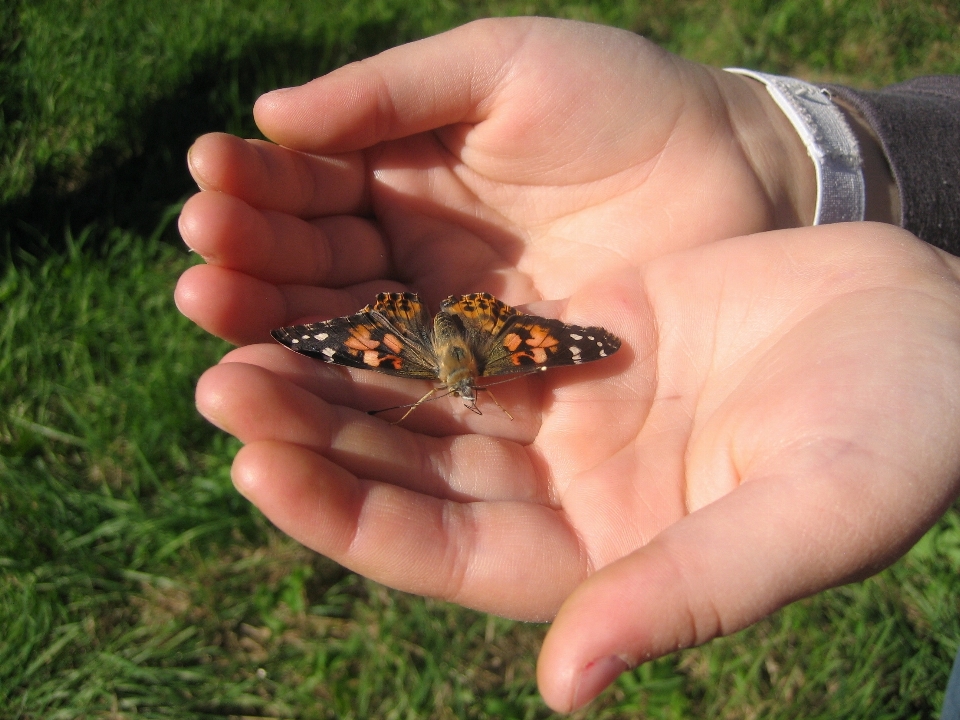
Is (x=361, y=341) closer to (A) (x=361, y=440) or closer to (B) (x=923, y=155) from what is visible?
(A) (x=361, y=440)

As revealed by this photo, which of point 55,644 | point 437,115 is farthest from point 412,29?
point 55,644

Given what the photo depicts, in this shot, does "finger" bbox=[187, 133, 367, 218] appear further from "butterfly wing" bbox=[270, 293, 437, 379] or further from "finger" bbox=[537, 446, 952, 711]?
"finger" bbox=[537, 446, 952, 711]

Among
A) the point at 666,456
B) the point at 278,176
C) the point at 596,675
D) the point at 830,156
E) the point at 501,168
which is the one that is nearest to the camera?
the point at 596,675

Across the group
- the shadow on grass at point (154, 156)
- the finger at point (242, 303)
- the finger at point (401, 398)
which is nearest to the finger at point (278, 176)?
the finger at point (242, 303)

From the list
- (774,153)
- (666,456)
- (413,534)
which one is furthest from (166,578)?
(774,153)

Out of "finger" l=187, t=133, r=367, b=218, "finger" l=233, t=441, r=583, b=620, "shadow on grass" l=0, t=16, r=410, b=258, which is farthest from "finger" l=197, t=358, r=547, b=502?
"shadow on grass" l=0, t=16, r=410, b=258

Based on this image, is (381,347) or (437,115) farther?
(437,115)

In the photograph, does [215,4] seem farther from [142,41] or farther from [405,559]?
[405,559]
